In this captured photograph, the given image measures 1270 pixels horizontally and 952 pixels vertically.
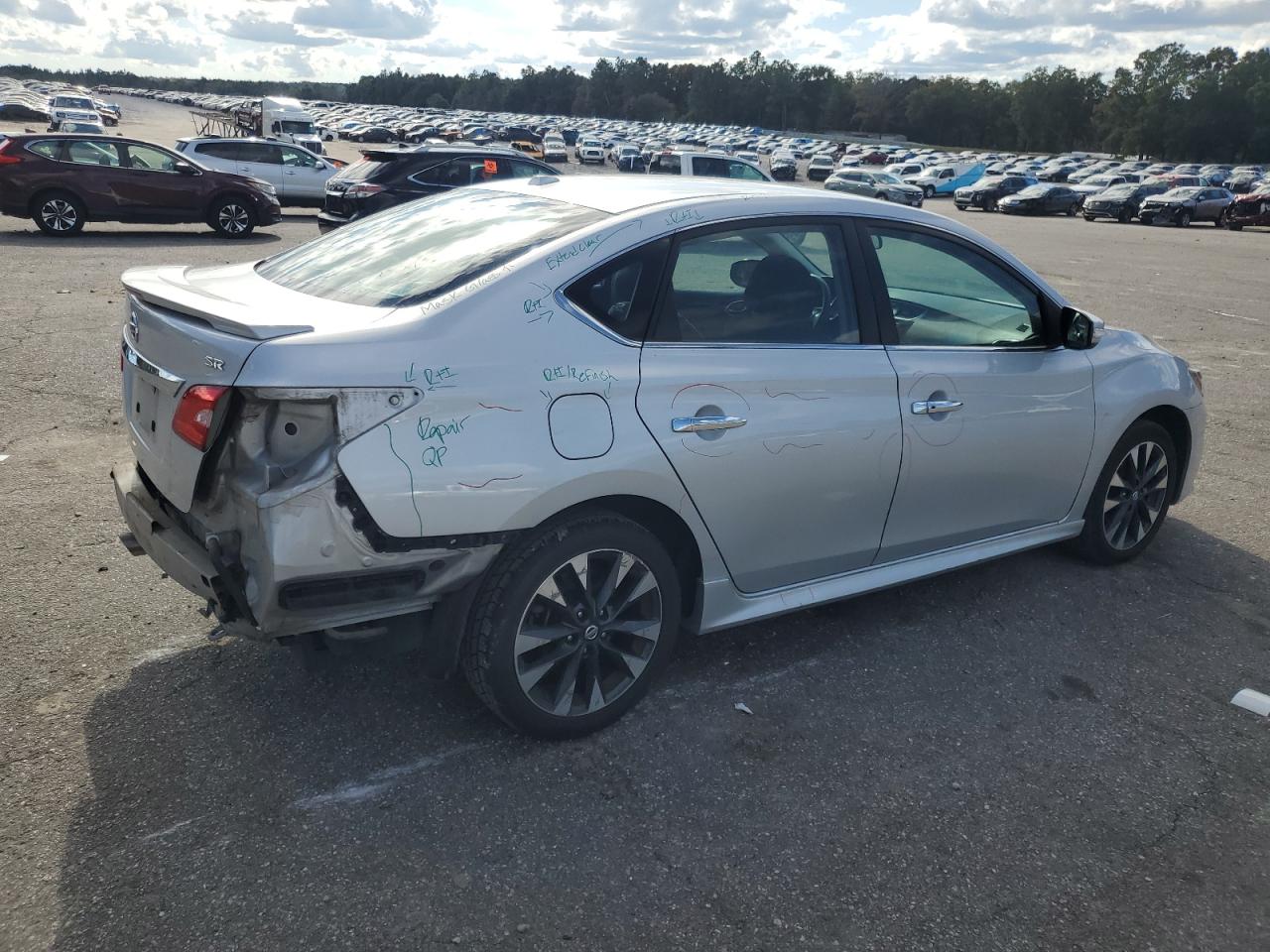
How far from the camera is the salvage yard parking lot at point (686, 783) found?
2.68m

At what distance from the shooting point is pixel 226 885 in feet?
8.83

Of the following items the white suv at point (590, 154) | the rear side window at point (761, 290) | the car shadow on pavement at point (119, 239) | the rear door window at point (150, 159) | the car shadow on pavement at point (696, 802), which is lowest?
the car shadow on pavement at point (119, 239)

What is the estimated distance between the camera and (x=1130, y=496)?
5027 mm

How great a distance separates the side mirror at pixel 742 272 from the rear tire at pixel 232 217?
1598 cm

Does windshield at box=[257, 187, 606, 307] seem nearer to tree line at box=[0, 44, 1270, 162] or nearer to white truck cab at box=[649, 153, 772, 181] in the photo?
white truck cab at box=[649, 153, 772, 181]

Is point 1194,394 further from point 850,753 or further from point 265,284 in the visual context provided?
point 265,284

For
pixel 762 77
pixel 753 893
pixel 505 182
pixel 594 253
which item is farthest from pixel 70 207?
pixel 762 77

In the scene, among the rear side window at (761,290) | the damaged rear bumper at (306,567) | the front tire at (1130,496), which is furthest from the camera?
the front tire at (1130,496)

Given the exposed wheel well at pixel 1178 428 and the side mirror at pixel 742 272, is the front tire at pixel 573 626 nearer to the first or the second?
the side mirror at pixel 742 272

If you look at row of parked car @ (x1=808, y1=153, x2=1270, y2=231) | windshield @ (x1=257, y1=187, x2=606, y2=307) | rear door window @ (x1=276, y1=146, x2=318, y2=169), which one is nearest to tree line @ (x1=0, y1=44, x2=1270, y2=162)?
row of parked car @ (x1=808, y1=153, x2=1270, y2=231)

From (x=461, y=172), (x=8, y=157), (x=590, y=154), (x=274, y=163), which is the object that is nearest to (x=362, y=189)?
(x=461, y=172)

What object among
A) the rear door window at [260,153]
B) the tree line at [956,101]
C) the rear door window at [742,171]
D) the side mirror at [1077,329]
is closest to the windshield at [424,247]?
the side mirror at [1077,329]

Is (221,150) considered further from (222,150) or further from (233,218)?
(233,218)

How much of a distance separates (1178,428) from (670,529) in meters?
3.11
